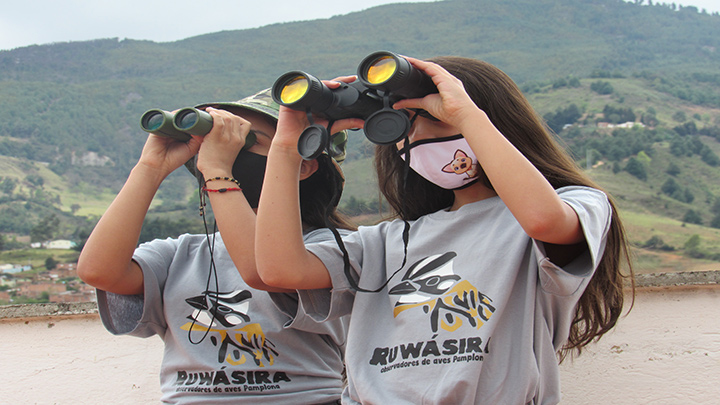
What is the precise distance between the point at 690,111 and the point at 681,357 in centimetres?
4620

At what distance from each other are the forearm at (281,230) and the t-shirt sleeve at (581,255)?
0.62m

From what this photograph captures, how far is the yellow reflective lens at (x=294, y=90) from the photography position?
1.55 meters

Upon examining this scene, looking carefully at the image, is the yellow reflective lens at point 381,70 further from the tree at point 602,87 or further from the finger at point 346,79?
the tree at point 602,87

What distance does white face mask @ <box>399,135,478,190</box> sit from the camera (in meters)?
1.58

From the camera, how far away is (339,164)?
2.14 metres

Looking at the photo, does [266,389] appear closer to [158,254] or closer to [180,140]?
[158,254]

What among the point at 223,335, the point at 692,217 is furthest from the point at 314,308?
the point at 692,217

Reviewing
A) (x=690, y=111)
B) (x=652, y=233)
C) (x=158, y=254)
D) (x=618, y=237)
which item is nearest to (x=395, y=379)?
(x=618, y=237)

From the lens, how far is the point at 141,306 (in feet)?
6.69

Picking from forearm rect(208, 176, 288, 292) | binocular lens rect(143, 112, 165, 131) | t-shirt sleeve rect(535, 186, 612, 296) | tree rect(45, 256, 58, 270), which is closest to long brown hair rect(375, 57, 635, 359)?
t-shirt sleeve rect(535, 186, 612, 296)

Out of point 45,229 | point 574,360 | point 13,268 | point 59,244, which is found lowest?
point 45,229

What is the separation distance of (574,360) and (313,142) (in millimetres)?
1486

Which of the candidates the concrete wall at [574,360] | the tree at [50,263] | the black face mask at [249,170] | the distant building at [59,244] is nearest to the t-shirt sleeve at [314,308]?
the black face mask at [249,170]

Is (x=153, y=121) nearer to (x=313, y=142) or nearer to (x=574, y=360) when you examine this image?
(x=313, y=142)
